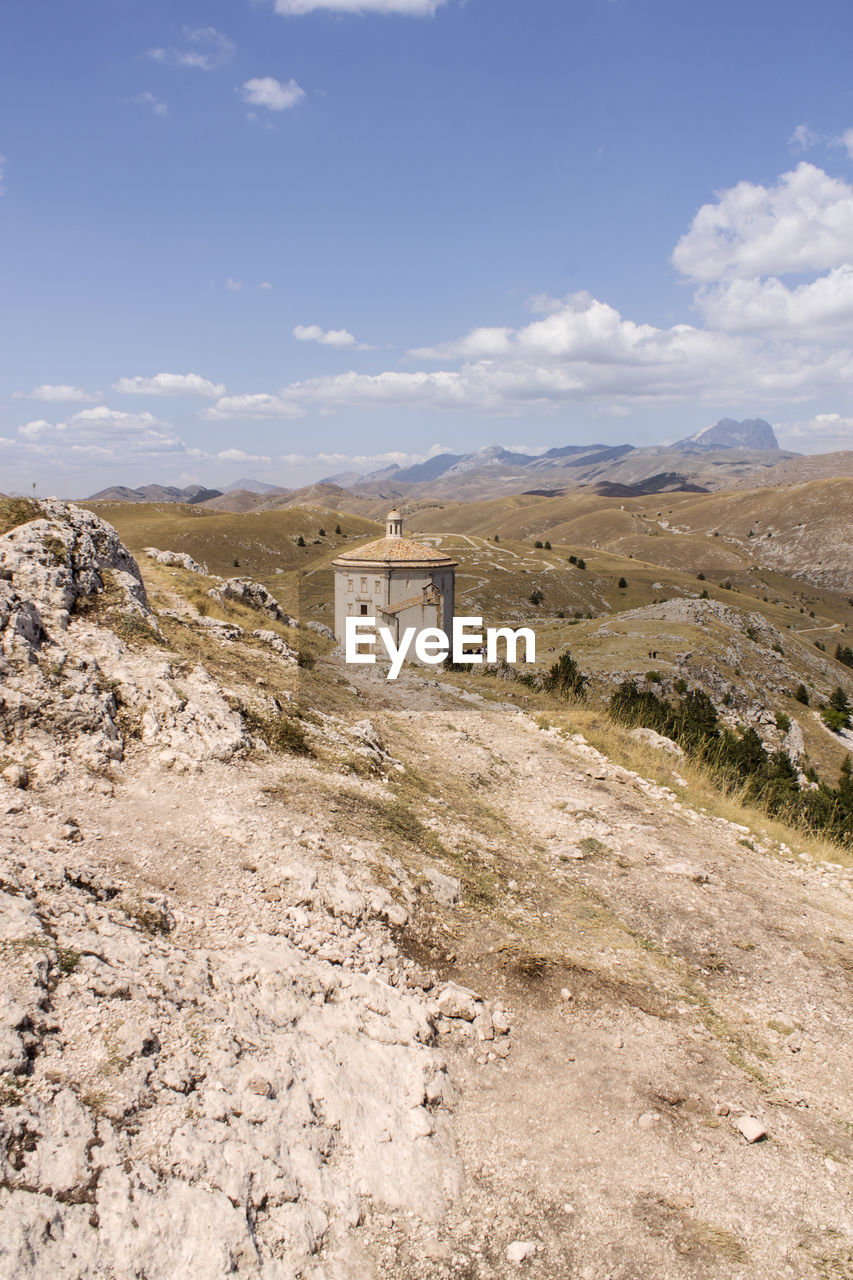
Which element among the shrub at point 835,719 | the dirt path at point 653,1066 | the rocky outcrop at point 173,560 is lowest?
the shrub at point 835,719

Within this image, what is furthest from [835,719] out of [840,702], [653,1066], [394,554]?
[653,1066]

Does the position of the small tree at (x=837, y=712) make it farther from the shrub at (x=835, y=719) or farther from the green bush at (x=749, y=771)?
the green bush at (x=749, y=771)

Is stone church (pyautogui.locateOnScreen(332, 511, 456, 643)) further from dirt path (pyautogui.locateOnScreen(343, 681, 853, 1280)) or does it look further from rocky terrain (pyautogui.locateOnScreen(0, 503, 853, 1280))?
dirt path (pyautogui.locateOnScreen(343, 681, 853, 1280))

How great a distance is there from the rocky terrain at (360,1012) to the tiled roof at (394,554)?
2847 centimetres

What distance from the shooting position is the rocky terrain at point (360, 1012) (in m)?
5.24

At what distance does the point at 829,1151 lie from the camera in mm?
6789

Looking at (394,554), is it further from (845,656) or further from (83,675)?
(845,656)

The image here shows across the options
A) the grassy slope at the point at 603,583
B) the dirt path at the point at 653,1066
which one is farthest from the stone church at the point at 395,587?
the dirt path at the point at 653,1066

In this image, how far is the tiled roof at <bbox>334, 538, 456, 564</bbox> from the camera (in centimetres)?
4250

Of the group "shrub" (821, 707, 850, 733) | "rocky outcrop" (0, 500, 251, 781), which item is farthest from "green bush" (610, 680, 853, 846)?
"shrub" (821, 707, 850, 733)

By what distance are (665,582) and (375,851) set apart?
11128 cm

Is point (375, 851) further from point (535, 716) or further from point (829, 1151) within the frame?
point (535, 716)

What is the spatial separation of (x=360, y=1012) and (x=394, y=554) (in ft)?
121

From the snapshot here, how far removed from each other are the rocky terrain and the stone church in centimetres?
2792
